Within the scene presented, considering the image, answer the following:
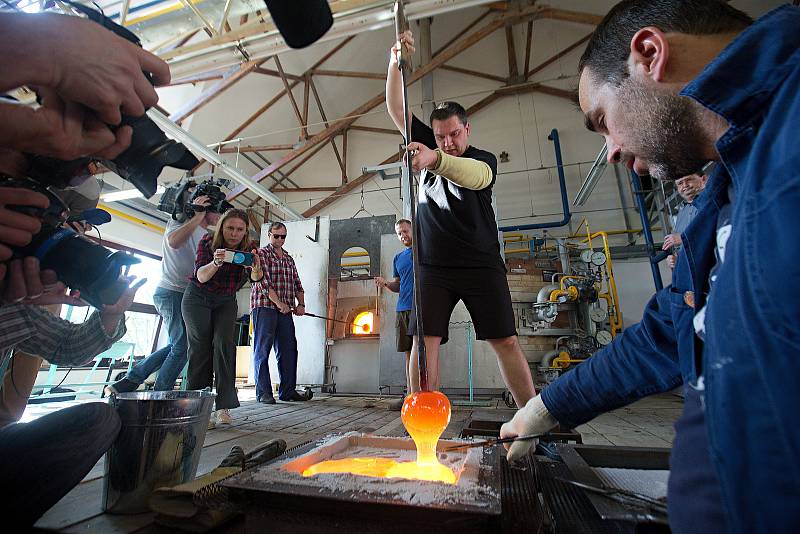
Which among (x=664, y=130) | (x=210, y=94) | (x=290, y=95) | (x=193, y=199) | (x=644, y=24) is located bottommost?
(x=664, y=130)

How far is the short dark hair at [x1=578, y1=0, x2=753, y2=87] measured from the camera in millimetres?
708

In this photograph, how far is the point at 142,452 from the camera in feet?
3.65

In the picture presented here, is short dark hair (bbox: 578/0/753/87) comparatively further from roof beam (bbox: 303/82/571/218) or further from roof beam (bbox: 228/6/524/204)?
roof beam (bbox: 303/82/571/218)

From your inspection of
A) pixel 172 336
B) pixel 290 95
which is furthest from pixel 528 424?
pixel 290 95

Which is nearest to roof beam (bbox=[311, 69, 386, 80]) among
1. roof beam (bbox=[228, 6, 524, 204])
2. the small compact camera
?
roof beam (bbox=[228, 6, 524, 204])

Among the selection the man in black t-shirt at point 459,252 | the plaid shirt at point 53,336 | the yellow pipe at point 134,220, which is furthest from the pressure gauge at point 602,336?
the yellow pipe at point 134,220

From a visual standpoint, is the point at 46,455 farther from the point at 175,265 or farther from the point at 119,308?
the point at 175,265

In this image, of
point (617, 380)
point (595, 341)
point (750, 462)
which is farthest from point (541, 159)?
point (750, 462)

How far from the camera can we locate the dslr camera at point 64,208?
0.92m

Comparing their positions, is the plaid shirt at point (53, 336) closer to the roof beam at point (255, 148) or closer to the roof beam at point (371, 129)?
the roof beam at point (255, 148)

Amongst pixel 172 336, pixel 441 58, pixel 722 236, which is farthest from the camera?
pixel 441 58

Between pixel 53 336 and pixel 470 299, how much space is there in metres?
1.68

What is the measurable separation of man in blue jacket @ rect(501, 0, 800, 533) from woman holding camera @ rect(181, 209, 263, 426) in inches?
92.9

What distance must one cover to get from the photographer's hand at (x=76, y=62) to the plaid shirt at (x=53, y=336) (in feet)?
2.37
